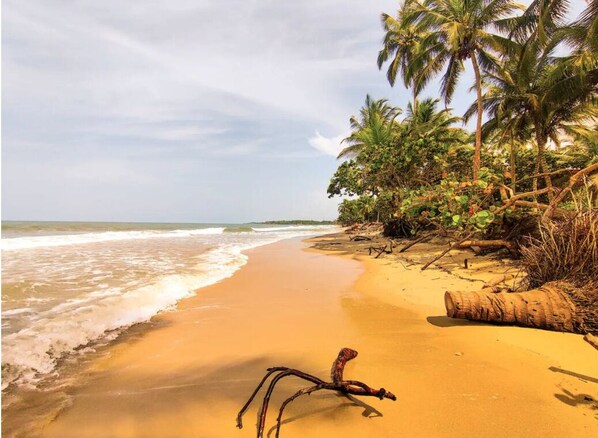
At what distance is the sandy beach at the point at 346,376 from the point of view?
2279mm

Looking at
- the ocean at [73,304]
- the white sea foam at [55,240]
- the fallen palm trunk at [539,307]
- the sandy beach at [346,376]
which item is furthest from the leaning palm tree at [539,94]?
the white sea foam at [55,240]

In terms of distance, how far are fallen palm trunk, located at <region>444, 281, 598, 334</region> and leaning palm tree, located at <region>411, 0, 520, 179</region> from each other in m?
11.8

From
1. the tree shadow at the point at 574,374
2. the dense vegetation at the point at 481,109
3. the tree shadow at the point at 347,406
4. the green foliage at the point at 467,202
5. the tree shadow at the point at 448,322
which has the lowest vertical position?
the tree shadow at the point at 347,406

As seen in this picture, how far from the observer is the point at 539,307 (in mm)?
3762

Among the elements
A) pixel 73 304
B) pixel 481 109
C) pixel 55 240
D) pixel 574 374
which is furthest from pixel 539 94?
pixel 55 240

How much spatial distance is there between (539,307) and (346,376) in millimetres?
2517

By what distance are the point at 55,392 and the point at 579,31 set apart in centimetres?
1707

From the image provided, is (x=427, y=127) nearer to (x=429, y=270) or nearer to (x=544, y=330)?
(x=429, y=270)

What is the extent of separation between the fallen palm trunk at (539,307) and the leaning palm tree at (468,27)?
1185cm

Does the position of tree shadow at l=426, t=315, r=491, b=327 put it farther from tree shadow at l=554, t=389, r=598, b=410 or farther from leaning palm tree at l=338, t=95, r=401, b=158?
leaning palm tree at l=338, t=95, r=401, b=158

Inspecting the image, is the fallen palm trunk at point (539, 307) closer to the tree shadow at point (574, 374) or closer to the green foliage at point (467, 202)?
the tree shadow at point (574, 374)

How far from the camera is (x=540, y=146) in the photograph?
1828cm

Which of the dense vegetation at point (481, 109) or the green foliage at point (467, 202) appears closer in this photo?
the green foliage at point (467, 202)

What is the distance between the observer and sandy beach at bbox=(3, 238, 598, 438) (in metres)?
2.28
